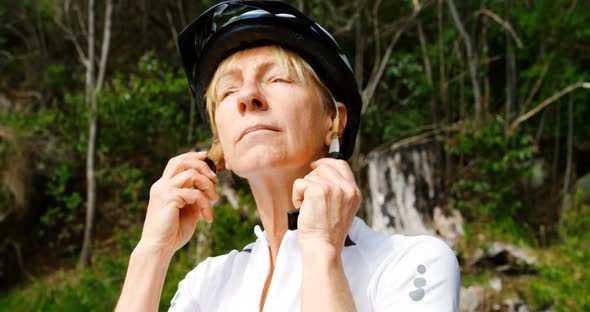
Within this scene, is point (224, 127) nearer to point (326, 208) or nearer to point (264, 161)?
point (264, 161)

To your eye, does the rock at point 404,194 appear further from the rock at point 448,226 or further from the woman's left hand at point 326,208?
the woman's left hand at point 326,208

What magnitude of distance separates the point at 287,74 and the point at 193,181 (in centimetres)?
41

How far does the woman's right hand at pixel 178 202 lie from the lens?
148cm

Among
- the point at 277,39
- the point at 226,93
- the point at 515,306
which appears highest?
the point at 277,39

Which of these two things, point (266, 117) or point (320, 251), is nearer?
point (320, 251)

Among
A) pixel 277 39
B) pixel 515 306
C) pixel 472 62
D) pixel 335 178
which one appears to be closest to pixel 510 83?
pixel 472 62

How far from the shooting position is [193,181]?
1512 mm

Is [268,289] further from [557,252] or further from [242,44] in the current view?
[557,252]

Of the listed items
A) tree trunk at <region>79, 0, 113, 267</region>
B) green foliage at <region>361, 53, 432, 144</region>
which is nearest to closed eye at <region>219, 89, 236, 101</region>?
tree trunk at <region>79, 0, 113, 267</region>

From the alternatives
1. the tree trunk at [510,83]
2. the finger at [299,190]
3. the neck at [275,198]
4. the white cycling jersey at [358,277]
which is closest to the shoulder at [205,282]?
the white cycling jersey at [358,277]

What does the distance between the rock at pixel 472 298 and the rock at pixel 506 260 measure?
459 millimetres

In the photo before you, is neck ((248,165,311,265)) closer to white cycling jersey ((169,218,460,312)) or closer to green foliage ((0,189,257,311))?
white cycling jersey ((169,218,460,312))

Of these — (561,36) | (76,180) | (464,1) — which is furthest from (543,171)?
(76,180)

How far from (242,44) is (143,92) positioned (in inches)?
277
